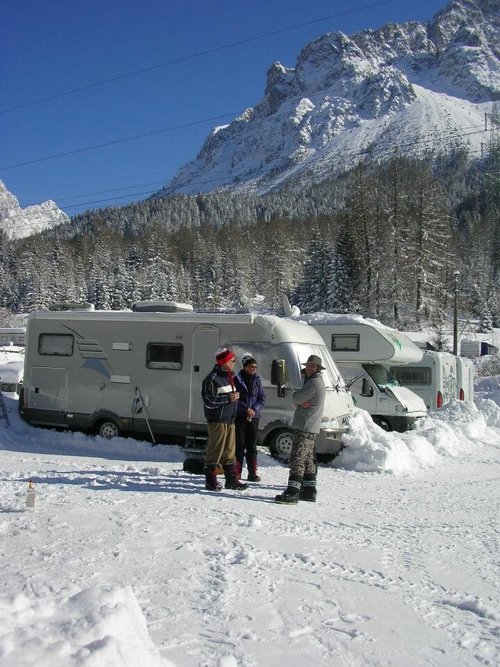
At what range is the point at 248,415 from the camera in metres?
8.62

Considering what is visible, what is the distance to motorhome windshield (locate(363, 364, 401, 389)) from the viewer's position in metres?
15.5

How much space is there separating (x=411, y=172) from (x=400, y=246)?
31.2ft

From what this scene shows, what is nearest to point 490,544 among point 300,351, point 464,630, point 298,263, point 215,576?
point 464,630

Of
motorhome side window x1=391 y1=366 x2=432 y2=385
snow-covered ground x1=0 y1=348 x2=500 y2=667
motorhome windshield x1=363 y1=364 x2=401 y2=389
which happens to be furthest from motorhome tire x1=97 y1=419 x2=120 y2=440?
motorhome side window x1=391 y1=366 x2=432 y2=385

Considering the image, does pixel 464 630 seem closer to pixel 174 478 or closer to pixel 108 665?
pixel 108 665

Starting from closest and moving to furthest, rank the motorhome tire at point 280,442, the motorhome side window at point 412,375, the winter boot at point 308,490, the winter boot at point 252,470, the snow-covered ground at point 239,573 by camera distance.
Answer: the snow-covered ground at point 239,573
the winter boot at point 308,490
the winter boot at point 252,470
the motorhome tire at point 280,442
the motorhome side window at point 412,375

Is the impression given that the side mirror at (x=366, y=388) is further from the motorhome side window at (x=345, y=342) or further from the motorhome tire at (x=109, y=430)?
the motorhome tire at (x=109, y=430)

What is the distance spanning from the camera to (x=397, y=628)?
4.00 metres

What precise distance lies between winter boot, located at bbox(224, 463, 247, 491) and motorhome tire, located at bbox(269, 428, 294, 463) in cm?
336

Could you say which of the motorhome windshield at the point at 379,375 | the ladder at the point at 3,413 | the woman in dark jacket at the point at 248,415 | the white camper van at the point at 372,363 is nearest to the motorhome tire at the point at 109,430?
the ladder at the point at 3,413

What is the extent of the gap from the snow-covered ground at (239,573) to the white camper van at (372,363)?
5931 mm

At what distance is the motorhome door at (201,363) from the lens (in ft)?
38.8

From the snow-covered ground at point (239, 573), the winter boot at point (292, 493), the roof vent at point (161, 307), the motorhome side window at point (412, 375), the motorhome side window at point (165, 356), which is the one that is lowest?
the snow-covered ground at point (239, 573)

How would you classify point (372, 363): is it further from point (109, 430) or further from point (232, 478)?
point (232, 478)
